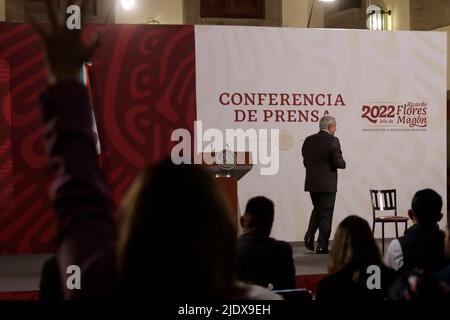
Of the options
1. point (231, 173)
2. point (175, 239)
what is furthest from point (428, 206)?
point (231, 173)

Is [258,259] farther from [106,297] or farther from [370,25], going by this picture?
[370,25]

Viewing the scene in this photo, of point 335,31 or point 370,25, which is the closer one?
point 335,31

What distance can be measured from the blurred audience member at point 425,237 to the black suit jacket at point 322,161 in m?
3.23

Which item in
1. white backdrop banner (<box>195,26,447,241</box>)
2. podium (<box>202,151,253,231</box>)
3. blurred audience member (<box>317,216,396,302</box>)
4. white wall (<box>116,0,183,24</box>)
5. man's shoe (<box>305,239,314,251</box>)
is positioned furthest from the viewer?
white wall (<box>116,0,183,24</box>)

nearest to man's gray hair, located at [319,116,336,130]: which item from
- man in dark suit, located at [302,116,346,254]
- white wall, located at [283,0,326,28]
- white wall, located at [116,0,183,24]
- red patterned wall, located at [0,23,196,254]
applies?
man in dark suit, located at [302,116,346,254]

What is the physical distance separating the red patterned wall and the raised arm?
6111 mm

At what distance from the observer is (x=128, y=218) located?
2.89 feet

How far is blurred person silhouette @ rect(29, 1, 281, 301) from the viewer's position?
876mm

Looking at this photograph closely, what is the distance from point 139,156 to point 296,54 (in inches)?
79.7

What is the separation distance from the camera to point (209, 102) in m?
7.36

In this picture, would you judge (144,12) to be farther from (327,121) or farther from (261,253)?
(261,253)

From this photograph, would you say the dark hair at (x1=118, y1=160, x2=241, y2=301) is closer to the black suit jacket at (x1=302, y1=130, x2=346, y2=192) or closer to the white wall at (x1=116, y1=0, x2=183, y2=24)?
the black suit jacket at (x1=302, y1=130, x2=346, y2=192)
